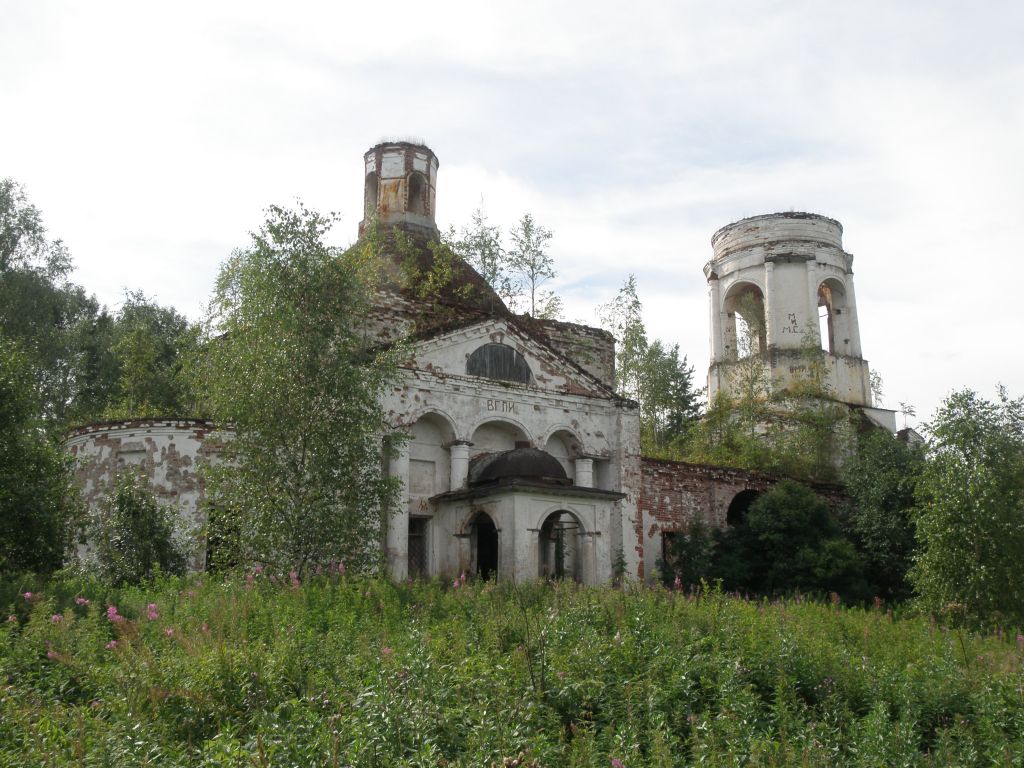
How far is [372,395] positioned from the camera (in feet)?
61.9

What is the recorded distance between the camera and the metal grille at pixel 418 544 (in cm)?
2186

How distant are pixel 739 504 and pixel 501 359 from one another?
9.86m

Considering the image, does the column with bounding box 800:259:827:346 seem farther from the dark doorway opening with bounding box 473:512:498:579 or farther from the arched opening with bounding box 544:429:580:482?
the dark doorway opening with bounding box 473:512:498:579

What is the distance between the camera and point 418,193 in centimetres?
3092

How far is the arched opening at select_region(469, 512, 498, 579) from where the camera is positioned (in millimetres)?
21891

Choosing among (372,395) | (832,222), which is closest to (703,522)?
(372,395)

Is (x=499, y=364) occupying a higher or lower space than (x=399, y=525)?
higher

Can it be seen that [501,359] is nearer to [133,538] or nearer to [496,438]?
[496,438]

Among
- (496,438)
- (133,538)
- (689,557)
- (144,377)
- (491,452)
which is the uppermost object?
(144,377)

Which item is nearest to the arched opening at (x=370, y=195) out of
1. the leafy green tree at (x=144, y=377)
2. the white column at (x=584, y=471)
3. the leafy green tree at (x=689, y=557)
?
the leafy green tree at (x=144, y=377)

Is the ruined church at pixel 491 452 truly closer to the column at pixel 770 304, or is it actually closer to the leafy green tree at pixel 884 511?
the leafy green tree at pixel 884 511

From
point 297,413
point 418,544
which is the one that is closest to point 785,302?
point 418,544

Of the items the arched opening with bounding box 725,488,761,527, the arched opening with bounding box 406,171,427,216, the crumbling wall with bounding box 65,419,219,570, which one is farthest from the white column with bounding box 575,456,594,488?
the arched opening with bounding box 406,171,427,216

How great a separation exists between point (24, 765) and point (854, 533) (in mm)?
23275
